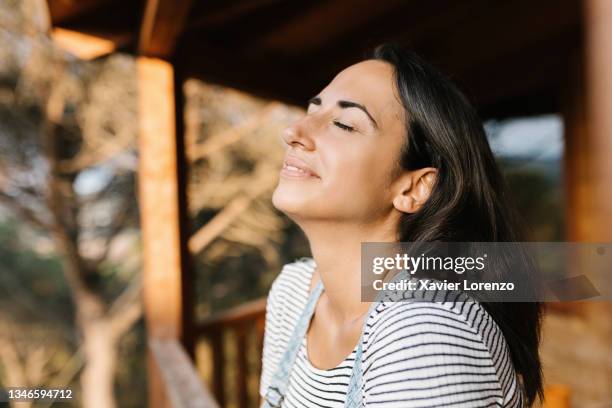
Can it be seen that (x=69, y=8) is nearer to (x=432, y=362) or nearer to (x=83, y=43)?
(x=83, y=43)

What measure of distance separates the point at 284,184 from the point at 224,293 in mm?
8053

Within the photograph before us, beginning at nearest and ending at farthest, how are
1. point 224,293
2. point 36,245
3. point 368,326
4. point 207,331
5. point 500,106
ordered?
point 368,326, point 207,331, point 500,106, point 36,245, point 224,293

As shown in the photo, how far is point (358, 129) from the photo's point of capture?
1148mm

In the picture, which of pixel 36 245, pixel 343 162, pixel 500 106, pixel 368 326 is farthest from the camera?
pixel 36 245

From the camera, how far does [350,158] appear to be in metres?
1.13

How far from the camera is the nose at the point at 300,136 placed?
45.9 inches

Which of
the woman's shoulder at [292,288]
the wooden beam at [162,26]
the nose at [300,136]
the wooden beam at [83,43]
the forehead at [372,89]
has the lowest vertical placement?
the woman's shoulder at [292,288]

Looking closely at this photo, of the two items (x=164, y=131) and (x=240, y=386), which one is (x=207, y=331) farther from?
Result: (x=164, y=131)

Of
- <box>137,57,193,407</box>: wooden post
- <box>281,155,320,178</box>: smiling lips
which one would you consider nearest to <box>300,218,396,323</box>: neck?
<box>281,155,320,178</box>: smiling lips

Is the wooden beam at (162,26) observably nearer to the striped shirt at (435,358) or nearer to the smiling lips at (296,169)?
the smiling lips at (296,169)

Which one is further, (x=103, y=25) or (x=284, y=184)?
(x=103, y=25)

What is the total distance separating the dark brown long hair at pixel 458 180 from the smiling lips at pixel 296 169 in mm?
211

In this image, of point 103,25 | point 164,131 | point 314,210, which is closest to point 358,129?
point 314,210

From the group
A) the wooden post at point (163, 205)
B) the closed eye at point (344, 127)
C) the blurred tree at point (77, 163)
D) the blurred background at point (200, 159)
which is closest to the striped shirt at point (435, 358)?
the blurred background at point (200, 159)
